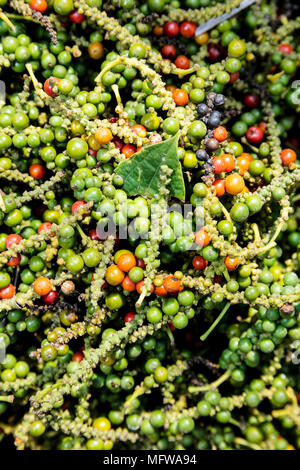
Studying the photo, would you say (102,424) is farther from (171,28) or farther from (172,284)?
(171,28)

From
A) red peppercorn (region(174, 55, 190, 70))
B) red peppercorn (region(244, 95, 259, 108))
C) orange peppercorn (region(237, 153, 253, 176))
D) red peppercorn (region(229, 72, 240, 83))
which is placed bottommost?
orange peppercorn (region(237, 153, 253, 176))

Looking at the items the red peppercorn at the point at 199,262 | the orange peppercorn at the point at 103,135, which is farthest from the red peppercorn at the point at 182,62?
the red peppercorn at the point at 199,262

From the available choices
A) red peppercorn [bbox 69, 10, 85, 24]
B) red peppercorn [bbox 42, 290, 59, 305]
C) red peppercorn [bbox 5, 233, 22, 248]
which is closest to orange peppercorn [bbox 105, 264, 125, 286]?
red peppercorn [bbox 42, 290, 59, 305]

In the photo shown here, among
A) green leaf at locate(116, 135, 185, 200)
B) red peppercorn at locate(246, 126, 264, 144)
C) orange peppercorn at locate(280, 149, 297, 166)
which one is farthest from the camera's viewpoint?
red peppercorn at locate(246, 126, 264, 144)

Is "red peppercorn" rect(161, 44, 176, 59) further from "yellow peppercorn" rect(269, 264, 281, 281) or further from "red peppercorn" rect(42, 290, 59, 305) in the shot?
"red peppercorn" rect(42, 290, 59, 305)

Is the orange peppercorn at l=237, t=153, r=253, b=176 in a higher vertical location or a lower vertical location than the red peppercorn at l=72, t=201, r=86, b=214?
lower

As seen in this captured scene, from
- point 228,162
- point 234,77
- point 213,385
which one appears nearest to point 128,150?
point 228,162

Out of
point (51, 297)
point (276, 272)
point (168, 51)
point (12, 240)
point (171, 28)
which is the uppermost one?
point (171, 28)
